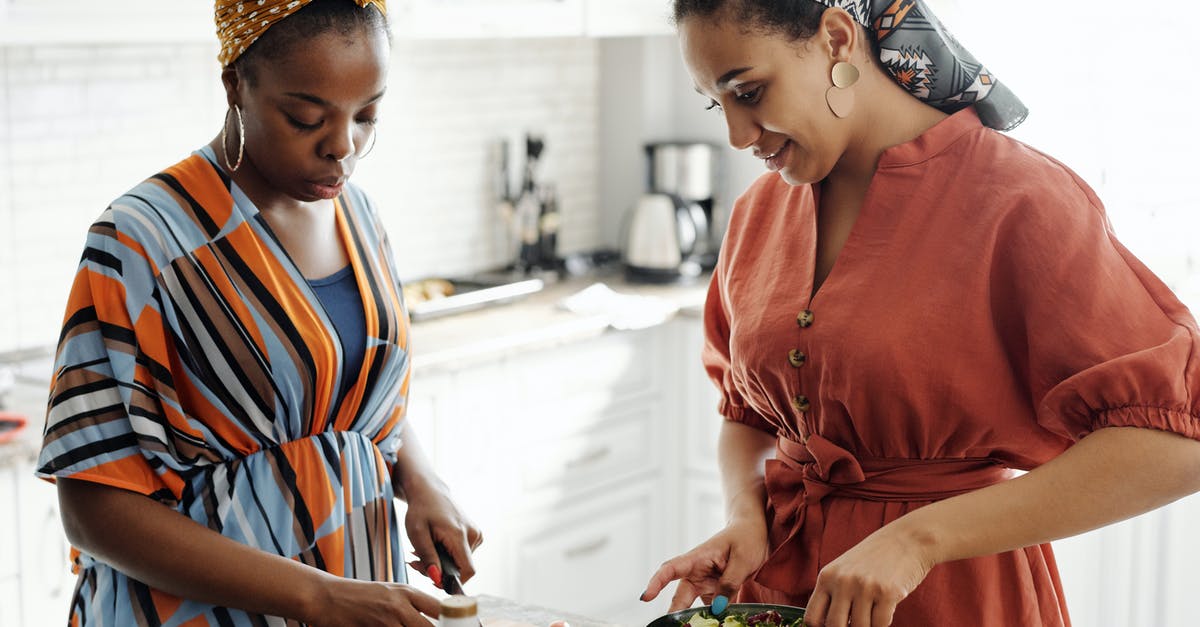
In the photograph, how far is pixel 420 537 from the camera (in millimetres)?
1701

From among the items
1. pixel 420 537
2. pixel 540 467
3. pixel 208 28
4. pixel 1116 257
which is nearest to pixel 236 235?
pixel 420 537

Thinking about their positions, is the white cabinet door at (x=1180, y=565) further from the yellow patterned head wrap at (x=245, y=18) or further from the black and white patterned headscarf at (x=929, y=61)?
the yellow patterned head wrap at (x=245, y=18)

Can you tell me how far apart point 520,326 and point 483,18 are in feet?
2.61

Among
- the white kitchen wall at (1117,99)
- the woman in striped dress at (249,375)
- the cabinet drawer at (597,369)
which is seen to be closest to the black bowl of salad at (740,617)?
the woman in striped dress at (249,375)

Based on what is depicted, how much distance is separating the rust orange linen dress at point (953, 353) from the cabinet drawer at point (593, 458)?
1.94 meters

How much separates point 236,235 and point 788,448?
71 cm

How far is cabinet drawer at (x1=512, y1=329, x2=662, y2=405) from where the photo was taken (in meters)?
3.50

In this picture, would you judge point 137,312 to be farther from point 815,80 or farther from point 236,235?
point 815,80

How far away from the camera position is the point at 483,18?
11.4ft

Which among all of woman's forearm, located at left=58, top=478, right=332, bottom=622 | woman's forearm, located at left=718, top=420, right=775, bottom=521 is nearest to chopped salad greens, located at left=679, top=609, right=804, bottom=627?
woman's forearm, located at left=718, top=420, right=775, bottom=521

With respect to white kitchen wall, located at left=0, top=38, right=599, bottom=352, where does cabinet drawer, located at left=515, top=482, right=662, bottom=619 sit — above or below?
below

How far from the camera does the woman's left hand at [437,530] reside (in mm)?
1697

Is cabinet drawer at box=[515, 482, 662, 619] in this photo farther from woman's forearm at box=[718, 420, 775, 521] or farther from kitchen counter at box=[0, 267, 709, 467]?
woman's forearm at box=[718, 420, 775, 521]

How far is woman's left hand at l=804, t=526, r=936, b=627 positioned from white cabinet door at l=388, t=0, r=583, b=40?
2.18 metres
